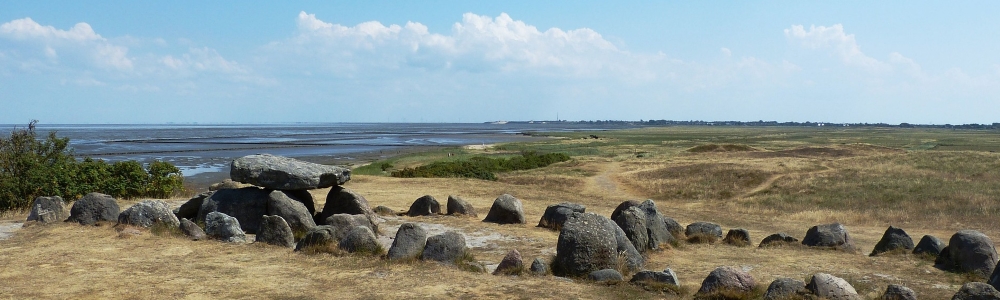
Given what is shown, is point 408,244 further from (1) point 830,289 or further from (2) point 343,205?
(1) point 830,289

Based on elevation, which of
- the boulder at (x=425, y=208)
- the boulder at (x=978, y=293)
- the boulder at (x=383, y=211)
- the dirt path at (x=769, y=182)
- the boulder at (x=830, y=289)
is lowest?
the dirt path at (x=769, y=182)

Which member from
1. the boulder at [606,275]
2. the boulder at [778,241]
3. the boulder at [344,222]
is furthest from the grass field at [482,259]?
the boulder at [344,222]

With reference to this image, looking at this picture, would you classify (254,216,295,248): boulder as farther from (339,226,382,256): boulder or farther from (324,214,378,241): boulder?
(339,226,382,256): boulder

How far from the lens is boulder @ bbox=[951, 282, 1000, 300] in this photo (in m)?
12.2

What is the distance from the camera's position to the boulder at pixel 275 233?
18.2 metres

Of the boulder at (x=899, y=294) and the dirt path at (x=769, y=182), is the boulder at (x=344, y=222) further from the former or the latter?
the dirt path at (x=769, y=182)

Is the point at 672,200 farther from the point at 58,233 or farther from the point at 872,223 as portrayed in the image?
the point at 58,233

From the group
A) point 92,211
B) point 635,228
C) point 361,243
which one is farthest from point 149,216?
point 635,228

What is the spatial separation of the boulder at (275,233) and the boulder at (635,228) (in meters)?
8.84

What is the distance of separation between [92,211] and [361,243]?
967 cm

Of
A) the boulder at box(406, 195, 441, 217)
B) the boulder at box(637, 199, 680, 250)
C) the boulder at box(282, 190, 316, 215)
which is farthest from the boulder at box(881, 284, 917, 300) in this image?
the boulder at box(282, 190, 316, 215)

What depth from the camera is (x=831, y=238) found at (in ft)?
66.6

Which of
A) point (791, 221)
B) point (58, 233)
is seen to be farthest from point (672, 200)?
point (58, 233)

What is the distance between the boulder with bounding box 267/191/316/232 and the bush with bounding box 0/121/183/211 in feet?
33.4
